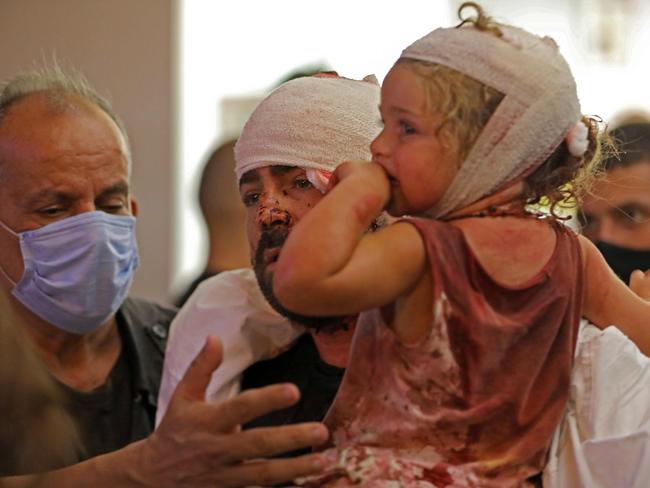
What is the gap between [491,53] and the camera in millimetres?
1693

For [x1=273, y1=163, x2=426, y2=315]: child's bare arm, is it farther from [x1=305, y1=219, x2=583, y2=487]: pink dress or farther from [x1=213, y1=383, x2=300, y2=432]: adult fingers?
[x1=213, y1=383, x2=300, y2=432]: adult fingers

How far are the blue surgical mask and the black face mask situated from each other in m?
1.69

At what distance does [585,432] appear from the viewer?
1.85 meters

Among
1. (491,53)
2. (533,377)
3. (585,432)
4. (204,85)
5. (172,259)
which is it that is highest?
(491,53)

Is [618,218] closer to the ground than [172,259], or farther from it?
farther from it

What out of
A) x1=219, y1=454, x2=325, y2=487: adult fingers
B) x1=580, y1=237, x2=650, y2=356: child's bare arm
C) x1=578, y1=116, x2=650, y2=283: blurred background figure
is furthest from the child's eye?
x1=578, y1=116, x2=650, y2=283: blurred background figure

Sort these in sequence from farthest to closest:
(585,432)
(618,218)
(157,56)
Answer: (157,56) → (618,218) → (585,432)

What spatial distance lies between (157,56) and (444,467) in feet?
15.5

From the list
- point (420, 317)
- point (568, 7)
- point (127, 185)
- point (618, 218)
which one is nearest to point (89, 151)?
point (127, 185)

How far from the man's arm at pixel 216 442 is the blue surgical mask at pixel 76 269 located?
91 cm

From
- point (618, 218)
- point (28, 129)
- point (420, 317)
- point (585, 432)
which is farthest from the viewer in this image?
point (618, 218)

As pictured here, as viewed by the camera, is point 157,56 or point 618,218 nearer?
point 618,218

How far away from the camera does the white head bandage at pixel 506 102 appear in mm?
1688

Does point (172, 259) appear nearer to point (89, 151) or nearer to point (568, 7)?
point (568, 7)
